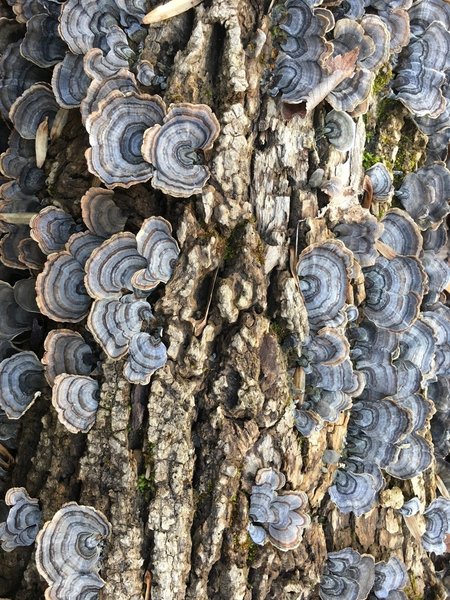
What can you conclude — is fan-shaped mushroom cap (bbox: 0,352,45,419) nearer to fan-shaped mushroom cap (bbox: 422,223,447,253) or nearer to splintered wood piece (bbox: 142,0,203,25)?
splintered wood piece (bbox: 142,0,203,25)

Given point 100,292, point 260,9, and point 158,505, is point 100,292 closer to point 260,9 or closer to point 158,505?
point 158,505

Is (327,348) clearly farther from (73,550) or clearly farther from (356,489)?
(73,550)

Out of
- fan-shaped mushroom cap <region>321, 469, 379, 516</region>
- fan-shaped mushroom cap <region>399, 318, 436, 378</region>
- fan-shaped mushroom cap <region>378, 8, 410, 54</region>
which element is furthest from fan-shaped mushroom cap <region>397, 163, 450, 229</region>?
fan-shaped mushroom cap <region>321, 469, 379, 516</region>

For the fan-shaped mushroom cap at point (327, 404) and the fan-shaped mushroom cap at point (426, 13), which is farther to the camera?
→ the fan-shaped mushroom cap at point (426, 13)

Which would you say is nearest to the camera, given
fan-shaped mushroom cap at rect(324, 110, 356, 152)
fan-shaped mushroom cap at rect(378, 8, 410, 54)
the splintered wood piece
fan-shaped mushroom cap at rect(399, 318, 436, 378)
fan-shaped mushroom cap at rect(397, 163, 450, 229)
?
the splintered wood piece

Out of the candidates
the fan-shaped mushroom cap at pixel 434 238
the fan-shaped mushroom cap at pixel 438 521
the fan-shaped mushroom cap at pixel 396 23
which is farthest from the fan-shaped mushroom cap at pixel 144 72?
the fan-shaped mushroom cap at pixel 438 521

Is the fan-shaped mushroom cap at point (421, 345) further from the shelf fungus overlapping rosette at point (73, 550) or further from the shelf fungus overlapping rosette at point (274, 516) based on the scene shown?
the shelf fungus overlapping rosette at point (73, 550)

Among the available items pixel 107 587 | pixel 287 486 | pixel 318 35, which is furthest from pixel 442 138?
pixel 107 587
